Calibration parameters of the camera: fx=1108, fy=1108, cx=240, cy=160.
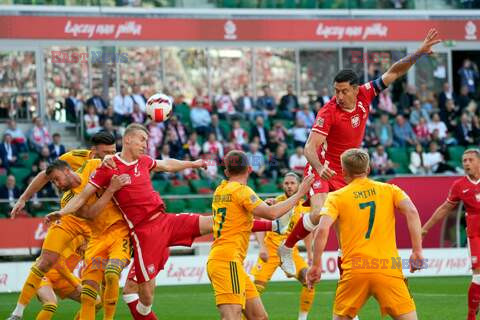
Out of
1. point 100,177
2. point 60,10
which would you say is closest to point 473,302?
point 100,177

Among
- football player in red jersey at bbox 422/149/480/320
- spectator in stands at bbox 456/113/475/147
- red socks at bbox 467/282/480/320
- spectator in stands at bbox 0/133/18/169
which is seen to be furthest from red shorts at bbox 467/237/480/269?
spectator in stands at bbox 456/113/475/147

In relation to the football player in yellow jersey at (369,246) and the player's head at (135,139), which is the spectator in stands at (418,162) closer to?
the player's head at (135,139)

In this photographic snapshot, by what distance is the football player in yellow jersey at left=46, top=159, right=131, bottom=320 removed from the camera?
41.4 ft

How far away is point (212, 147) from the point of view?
2869cm

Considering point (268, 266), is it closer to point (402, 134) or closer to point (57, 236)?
point (57, 236)

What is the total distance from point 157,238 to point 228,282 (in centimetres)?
167

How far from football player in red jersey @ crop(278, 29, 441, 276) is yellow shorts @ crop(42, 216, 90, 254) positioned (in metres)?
2.61

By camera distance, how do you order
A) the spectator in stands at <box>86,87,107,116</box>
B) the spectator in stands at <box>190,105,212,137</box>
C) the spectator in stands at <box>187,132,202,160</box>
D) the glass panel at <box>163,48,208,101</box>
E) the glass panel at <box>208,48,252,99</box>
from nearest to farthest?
the spectator in stands at <box>187,132,202,160</box> → the spectator in stands at <box>86,87,107,116</box> → the spectator in stands at <box>190,105,212,137</box> → the glass panel at <box>163,48,208,101</box> → the glass panel at <box>208,48,252,99</box>

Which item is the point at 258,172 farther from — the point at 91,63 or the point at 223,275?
the point at 223,275

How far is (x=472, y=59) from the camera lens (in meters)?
38.5

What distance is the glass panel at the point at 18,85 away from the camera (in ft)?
101

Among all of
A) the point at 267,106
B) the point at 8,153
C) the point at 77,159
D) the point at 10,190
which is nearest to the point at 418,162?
the point at 267,106

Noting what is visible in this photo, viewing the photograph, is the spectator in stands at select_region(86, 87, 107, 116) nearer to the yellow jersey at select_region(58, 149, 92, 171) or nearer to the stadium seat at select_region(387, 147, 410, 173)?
the stadium seat at select_region(387, 147, 410, 173)

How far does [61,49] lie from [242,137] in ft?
21.6
